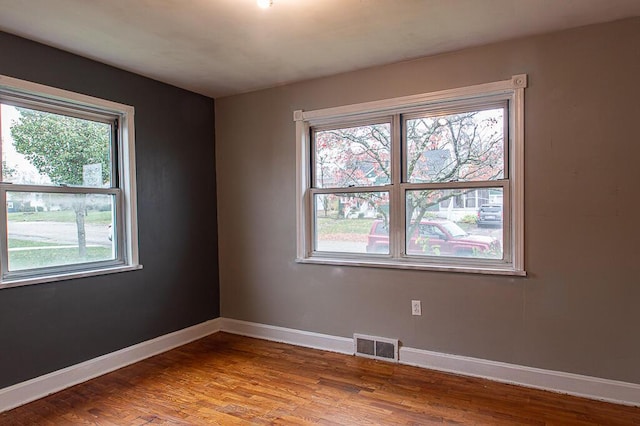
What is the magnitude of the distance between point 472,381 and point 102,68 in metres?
3.77

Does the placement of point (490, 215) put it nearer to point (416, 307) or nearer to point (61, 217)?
point (416, 307)

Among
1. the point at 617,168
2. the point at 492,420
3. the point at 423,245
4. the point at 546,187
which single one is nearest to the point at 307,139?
the point at 423,245

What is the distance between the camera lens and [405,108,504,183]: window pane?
301 centimetres

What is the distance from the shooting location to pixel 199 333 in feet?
13.1

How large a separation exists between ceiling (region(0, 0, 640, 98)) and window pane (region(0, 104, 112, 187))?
0.53 m

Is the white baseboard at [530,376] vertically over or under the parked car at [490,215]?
under

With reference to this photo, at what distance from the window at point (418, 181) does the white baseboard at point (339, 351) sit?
0.72 meters

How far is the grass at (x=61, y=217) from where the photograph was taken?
275 centimetres

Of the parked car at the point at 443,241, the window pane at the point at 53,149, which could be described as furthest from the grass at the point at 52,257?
the parked car at the point at 443,241

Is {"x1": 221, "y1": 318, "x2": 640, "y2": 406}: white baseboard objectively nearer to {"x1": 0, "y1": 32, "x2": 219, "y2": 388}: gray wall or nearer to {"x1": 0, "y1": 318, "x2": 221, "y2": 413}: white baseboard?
{"x1": 0, "y1": 318, "x2": 221, "y2": 413}: white baseboard

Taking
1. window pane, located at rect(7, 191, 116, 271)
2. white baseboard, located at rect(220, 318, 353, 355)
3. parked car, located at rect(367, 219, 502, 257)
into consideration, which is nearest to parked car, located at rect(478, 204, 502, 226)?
parked car, located at rect(367, 219, 502, 257)

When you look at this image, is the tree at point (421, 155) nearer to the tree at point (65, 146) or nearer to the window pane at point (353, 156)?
the window pane at point (353, 156)

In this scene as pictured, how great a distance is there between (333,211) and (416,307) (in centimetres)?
114

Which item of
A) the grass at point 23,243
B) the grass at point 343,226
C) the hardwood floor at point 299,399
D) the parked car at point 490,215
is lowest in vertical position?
the hardwood floor at point 299,399
